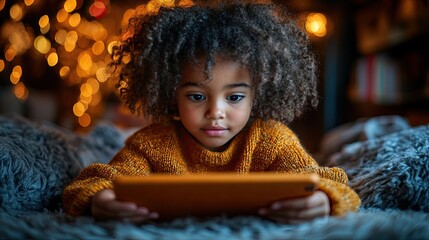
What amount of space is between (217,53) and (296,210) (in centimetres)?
34

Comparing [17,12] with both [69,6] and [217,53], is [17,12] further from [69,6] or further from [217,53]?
[217,53]

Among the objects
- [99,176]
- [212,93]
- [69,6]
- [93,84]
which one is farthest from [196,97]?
[93,84]

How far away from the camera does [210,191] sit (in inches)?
28.4

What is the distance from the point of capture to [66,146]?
1.29 m

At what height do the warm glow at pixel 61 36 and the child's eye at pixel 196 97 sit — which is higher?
the warm glow at pixel 61 36

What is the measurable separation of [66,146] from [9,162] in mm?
275

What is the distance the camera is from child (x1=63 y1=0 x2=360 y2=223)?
37.7 inches

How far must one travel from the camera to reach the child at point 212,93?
0.96 meters

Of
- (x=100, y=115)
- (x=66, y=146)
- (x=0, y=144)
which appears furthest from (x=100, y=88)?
(x=0, y=144)

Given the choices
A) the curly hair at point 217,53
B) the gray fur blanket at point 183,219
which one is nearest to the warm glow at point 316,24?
the gray fur blanket at point 183,219

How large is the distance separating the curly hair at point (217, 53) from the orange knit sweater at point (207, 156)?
0.06 m

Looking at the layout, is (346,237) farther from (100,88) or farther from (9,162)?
(100,88)

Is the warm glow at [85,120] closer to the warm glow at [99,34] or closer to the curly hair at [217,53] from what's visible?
the warm glow at [99,34]

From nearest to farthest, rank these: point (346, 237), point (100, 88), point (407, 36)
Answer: point (346, 237) < point (407, 36) < point (100, 88)
